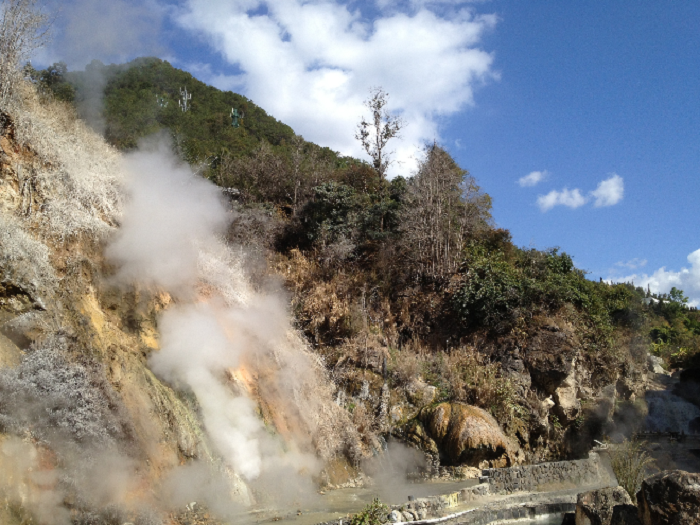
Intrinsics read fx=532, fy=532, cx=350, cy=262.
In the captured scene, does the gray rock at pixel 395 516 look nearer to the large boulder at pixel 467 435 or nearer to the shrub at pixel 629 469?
the large boulder at pixel 467 435

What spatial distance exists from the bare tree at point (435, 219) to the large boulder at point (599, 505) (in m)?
9.26

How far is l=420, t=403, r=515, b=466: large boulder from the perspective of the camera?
1165cm

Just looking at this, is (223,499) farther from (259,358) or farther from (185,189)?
(185,189)

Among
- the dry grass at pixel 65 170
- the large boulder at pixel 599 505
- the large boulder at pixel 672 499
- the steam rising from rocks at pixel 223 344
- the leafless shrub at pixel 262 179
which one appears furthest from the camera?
the leafless shrub at pixel 262 179

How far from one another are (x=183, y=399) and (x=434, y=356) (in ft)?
25.5

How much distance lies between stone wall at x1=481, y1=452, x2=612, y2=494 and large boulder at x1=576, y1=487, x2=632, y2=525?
180 centimetres

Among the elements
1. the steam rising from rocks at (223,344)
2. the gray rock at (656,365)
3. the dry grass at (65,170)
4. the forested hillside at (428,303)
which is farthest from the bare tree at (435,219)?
the gray rock at (656,365)

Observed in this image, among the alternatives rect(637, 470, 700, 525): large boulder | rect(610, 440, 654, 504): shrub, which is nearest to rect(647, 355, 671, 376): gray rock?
rect(610, 440, 654, 504): shrub

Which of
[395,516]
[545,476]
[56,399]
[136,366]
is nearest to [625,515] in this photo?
[545,476]

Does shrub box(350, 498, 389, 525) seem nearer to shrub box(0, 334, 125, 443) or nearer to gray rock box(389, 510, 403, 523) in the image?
gray rock box(389, 510, 403, 523)

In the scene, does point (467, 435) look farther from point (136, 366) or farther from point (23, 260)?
point (23, 260)

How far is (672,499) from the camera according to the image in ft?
21.7

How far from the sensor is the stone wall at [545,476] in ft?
32.8

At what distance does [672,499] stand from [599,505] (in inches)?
62.1
